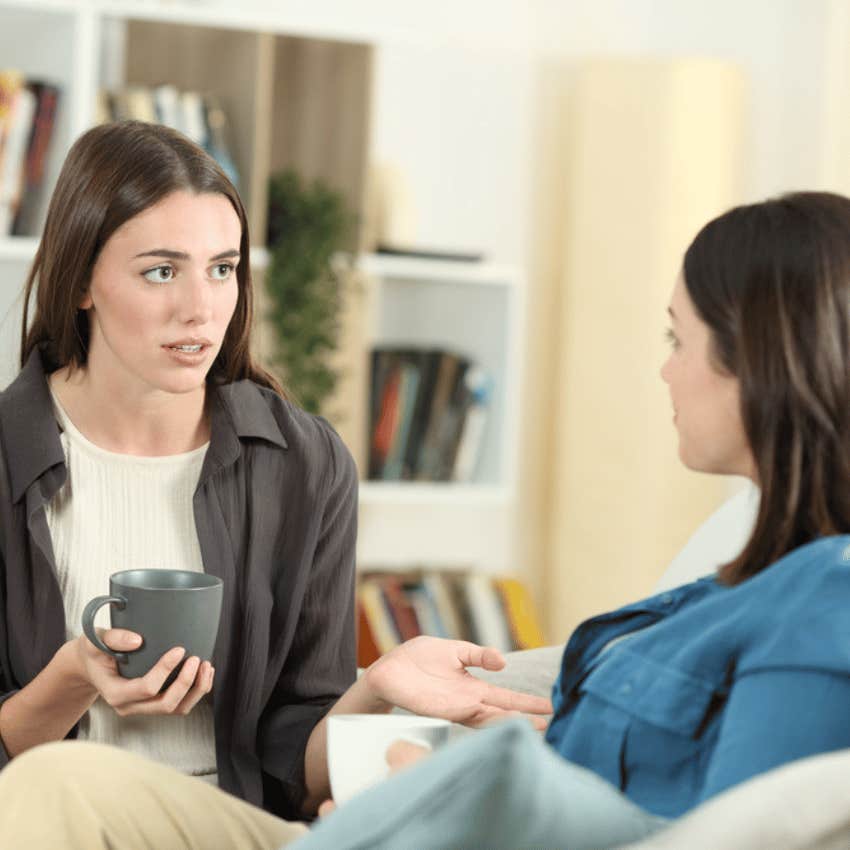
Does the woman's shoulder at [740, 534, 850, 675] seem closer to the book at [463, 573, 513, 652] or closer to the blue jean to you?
the blue jean

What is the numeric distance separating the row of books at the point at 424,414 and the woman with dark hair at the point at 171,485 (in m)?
1.61

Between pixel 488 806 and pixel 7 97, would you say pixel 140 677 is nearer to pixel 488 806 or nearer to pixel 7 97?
pixel 488 806

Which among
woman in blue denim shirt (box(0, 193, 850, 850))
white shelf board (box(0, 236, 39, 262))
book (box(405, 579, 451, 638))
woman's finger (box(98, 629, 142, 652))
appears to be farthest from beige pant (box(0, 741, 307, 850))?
book (box(405, 579, 451, 638))

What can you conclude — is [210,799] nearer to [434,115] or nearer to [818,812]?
[818,812]

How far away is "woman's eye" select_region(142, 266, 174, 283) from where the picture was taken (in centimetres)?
162

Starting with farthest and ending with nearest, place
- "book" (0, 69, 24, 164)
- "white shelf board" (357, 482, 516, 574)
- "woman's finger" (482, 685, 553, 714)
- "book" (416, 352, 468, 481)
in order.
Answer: "white shelf board" (357, 482, 516, 574) → "book" (416, 352, 468, 481) → "book" (0, 69, 24, 164) → "woman's finger" (482, 685, 553, 714)

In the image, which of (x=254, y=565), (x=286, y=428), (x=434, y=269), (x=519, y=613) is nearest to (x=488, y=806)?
(x=254, y=565)

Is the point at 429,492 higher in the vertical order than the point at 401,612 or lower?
higher

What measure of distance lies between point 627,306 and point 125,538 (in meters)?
2.00

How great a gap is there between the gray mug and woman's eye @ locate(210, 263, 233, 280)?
1.43ft

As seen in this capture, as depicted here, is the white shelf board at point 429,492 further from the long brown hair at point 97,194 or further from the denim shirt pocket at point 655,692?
the denim shirt pocket at point 655,692

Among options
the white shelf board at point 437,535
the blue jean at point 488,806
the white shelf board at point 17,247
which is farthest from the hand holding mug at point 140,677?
the white shelf board at point 437,535

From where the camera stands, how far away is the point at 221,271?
166cm

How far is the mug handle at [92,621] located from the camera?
130cm
